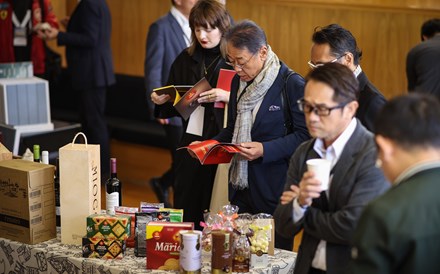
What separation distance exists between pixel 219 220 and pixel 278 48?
402 centimetres

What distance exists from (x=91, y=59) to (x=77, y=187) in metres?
3.79

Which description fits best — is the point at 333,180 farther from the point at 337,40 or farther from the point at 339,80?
the point at 337,40

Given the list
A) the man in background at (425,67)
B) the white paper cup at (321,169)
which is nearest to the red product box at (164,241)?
the white paper cup at (321,169)

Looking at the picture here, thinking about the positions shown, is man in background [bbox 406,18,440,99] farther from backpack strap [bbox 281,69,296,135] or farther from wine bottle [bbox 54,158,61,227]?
wine bottle [bbox 54,158,61,227]

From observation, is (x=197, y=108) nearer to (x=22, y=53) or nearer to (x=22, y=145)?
(x=22, y=145)

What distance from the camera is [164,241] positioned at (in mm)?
3326

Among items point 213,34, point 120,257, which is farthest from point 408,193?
point 213,34

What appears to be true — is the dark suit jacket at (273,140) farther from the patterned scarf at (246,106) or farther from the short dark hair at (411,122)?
the short dark hair at (411,122)

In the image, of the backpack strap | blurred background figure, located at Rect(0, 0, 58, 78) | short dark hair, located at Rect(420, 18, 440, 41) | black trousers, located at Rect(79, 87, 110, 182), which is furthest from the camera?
blurred background figure, located at Rect(0, 0, 58, 78)

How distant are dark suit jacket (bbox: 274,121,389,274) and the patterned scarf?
108 centimetres

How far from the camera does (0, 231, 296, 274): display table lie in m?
3.40

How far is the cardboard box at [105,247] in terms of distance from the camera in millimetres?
3467

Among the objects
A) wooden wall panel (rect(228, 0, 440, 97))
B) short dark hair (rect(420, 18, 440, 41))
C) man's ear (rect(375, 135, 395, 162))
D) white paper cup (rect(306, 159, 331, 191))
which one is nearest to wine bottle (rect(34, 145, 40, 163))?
white paper cup (rect(306, 159, 331, 191))

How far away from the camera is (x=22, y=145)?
20.1 ft
